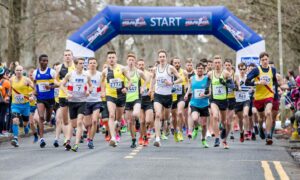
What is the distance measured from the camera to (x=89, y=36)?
98.7 feet

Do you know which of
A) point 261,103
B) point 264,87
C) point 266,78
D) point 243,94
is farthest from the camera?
point 243,94

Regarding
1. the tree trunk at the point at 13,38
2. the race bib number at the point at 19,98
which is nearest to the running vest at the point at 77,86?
the race bib number at the point at 19,98

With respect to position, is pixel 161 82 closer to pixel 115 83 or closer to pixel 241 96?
pixel 115 83

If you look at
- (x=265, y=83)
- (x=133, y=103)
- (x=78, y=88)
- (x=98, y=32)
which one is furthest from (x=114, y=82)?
(x=98, y=32)

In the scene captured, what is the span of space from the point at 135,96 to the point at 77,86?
1.74 m

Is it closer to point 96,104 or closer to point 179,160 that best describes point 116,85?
point 96,104

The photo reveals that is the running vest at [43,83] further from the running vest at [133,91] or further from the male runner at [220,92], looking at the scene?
the male runner at [220,92]

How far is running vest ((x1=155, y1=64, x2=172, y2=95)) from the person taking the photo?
69.5ft

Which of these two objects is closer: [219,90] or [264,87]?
[219,90]

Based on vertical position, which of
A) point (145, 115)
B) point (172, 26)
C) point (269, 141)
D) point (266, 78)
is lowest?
point (269, 141)

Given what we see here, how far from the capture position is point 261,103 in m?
22.4

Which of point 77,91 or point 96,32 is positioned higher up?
point 96,32

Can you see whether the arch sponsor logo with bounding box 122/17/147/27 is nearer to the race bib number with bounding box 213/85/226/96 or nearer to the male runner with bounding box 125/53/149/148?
the male runner with bounding box 125/53/149/148

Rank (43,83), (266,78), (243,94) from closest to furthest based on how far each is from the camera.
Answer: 1. (43,83)
2. (266,78)
3. (243,94)
